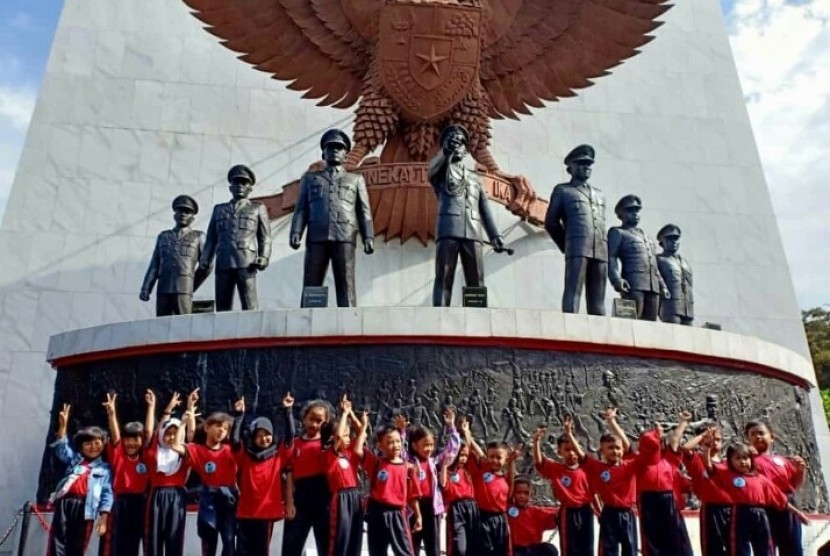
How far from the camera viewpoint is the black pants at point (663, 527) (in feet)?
14.5

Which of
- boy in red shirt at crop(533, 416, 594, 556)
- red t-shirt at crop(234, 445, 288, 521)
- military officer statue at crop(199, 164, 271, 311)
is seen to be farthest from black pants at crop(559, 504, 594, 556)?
military officer statue at crop(199, 164, 271, 311)

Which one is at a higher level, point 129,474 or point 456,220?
point 456,220

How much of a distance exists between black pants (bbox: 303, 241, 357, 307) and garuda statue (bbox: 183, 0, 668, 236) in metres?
2.60

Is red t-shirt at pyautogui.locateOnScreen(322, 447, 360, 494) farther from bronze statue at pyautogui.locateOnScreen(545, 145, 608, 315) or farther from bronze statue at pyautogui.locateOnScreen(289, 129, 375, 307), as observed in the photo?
bronze statue at pyautogui.locateOnScreen(545, 145, 608, 315)

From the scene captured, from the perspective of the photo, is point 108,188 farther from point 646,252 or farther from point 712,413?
point 712,413

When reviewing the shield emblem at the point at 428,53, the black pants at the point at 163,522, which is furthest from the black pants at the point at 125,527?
the shield emblem at the point at 428,53

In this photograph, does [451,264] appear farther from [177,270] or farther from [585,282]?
[177,270]

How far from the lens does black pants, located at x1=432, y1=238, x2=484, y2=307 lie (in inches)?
Answer: 255

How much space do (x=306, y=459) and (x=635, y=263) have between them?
4401 millimetres

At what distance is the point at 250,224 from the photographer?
677cm

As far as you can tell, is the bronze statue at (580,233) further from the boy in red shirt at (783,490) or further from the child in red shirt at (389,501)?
the child in red shirt at (389,501)

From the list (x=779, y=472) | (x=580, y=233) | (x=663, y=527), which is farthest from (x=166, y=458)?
(x=580, y=233)

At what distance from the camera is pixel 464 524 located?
450 centimetres

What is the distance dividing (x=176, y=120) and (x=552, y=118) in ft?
18.2
